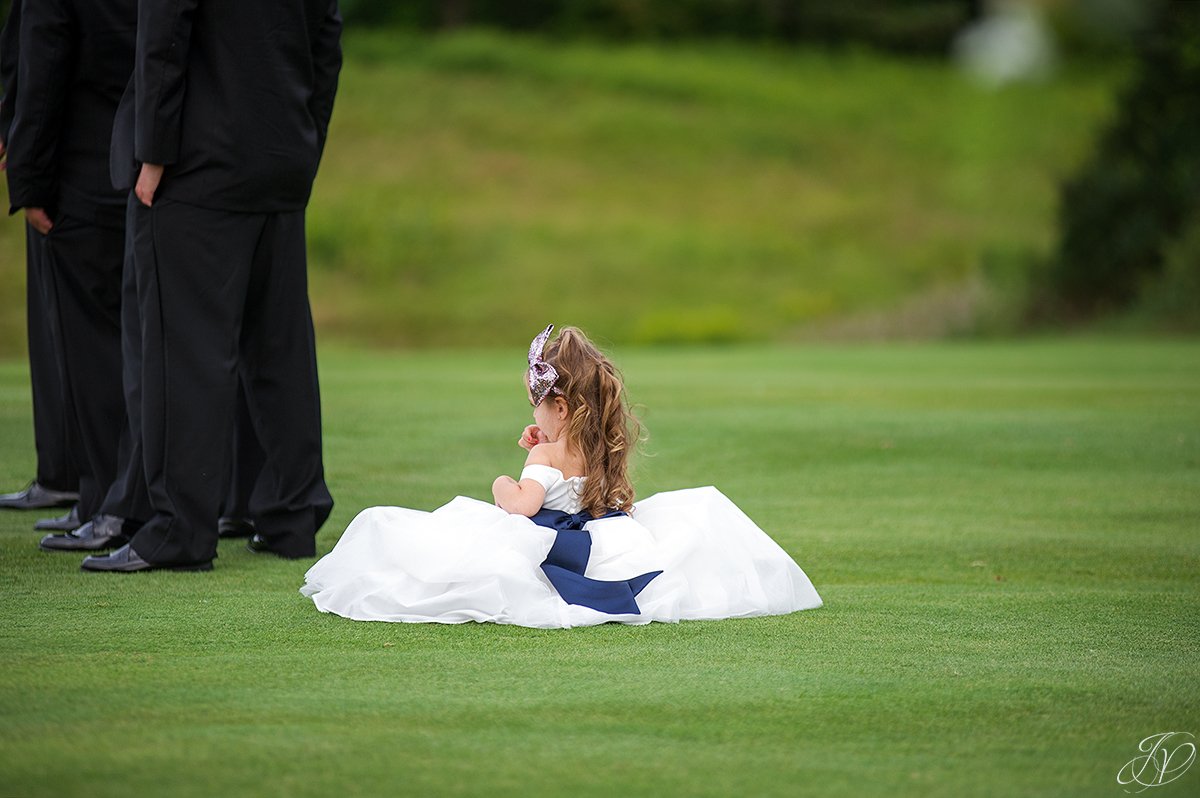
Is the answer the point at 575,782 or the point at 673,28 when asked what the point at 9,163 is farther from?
the point at 673,28

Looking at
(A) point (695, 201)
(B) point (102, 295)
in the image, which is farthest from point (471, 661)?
(A) point (695, 201)

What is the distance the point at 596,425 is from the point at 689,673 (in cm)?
118

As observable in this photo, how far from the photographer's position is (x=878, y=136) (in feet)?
121

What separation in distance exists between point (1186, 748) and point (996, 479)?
491 centimetres

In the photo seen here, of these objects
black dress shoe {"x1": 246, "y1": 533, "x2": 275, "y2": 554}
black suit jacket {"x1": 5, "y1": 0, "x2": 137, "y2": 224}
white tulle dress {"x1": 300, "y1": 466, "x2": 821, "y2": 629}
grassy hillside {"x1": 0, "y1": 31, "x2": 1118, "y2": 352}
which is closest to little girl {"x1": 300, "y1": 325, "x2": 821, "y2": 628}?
white tulle dress {"x1": 300, "y1": 466, "x2": 821, "y2": 629}

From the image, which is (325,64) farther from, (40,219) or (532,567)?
(532,567)

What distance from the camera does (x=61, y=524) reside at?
586 centimetres

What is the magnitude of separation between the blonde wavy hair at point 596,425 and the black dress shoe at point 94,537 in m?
1.74

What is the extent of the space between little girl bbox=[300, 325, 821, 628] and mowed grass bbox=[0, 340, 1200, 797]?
0.35 ft

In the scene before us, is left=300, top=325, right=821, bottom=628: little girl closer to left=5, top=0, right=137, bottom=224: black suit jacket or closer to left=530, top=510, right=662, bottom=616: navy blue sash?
left=530, top=510, right=662, bottom=616: navy blue sash

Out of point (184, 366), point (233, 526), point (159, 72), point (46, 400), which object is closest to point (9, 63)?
point (159, 72)

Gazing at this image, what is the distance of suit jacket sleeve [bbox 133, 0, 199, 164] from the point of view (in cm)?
488

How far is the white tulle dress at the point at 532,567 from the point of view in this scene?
4.25 meters

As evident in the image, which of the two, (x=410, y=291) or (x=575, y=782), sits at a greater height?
(x=575, y=782)
